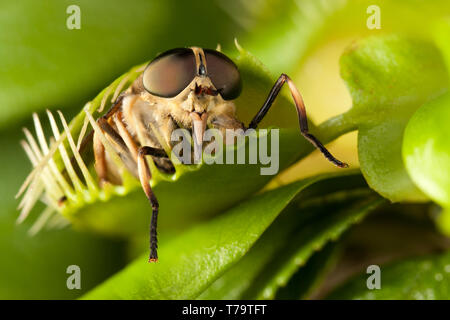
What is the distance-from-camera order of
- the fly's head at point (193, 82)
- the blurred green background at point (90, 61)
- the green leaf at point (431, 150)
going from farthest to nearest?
the blurred green background at point (90, 61) < the fly's head at point (193, 82) < the green leaf at point (431, 150)

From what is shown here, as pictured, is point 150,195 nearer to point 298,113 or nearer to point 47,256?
point 298,113

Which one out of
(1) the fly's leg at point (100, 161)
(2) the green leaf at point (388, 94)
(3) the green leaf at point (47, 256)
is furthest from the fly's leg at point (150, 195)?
(3) the green leaf at point (47, 256)

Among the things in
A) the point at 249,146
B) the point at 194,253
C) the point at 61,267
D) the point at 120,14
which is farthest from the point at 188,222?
the point at 120,14

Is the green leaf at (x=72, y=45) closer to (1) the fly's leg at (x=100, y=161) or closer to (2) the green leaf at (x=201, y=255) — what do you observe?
(1) the fly's leg at (x=100, y=161)

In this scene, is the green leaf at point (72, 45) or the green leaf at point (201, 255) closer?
the green leaf at point (201, 255)
